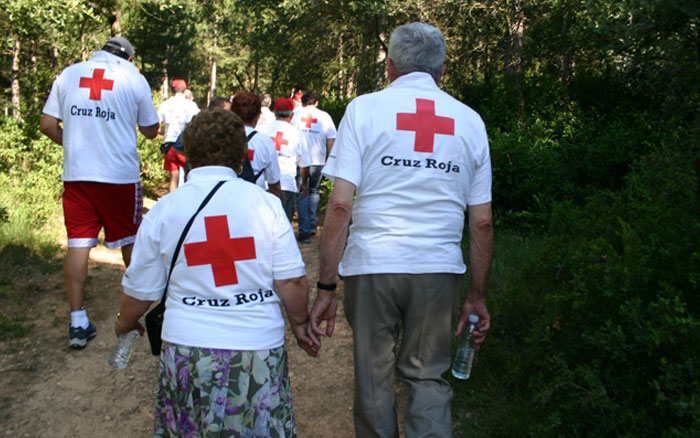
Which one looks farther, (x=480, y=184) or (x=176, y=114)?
(x=176, y=114)

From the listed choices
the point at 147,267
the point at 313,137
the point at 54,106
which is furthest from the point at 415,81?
the point at 313,137

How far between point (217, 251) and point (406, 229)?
0.80 metres

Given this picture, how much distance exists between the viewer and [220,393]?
248 cm

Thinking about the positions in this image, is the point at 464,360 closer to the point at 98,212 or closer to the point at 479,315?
the point at 479,315

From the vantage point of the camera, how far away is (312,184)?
9.12 meters

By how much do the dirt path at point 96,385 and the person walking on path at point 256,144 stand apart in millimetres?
1373

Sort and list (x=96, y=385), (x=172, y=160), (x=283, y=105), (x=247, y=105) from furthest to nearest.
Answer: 1. (x=172, y=160)
2. (x=283, y=105)
3. (x=247, y=105)
4. (x=96, y=385)

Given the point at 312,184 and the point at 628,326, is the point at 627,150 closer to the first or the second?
the point at 312,184

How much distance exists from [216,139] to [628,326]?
206 centimetres

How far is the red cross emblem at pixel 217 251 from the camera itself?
8.09 feet

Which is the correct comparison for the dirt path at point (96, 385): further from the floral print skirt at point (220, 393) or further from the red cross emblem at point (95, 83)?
the red cross emblem at point (95, 83)

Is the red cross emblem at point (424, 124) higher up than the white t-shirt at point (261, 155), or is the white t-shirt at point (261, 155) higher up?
the red cross emblem at point (424, 124)

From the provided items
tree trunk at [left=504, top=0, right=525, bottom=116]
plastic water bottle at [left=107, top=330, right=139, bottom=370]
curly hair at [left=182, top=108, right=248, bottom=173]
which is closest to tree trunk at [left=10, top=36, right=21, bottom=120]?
tree trunk at [left=504, top=0, right=525, bottom=116]

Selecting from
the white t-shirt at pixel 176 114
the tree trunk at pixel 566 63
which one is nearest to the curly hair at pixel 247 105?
the white t-shirt at pixel 176 114
